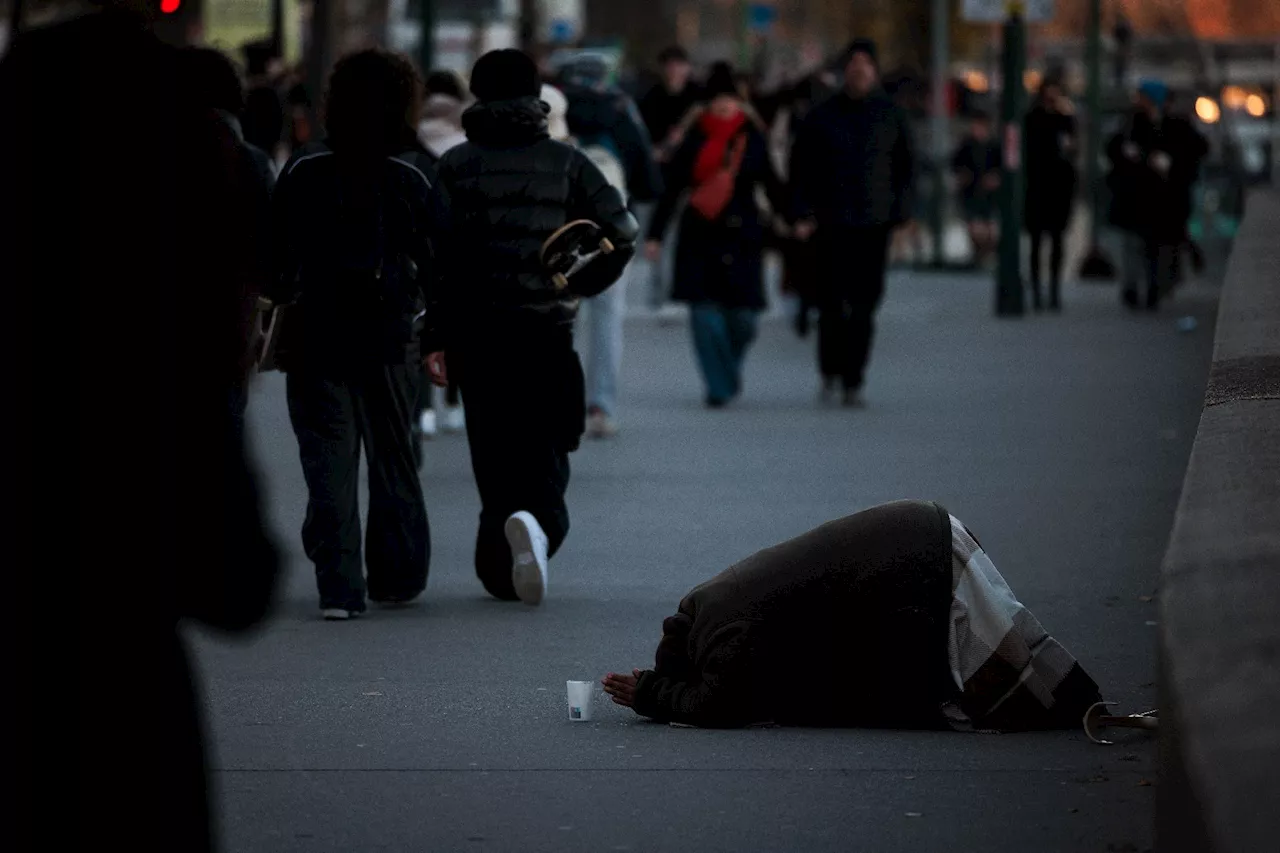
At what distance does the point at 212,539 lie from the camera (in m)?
3.03

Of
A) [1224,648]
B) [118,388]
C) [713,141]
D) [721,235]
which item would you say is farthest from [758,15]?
[118,388]

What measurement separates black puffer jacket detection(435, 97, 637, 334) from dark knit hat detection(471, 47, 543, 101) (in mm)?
41

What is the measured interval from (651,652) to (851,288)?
794 centimetres

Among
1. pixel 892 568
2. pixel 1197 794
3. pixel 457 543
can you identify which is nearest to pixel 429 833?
pixel 892 568

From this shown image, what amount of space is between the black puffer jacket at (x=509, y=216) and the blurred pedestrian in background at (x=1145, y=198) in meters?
14.6

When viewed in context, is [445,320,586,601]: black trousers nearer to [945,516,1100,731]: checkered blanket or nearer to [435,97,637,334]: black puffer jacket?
[435,97,637,334]: black puffer jacket

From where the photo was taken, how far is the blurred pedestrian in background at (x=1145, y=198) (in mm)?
23328

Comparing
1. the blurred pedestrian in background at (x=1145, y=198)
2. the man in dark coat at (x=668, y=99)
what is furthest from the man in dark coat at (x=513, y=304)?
the blurred pedestrian in background at (x=1145, y=198)

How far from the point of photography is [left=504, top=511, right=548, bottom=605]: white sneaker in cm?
903

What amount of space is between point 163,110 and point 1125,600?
6.57 m

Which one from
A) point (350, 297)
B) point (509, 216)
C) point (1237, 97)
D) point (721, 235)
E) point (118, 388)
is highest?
point (118, 388)

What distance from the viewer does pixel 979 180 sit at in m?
30.7

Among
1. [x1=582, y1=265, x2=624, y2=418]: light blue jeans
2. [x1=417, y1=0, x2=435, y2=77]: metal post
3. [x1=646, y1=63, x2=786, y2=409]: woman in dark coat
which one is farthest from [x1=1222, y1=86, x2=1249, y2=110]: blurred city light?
[x1=582, y1=265, x2=624, y2=418]: light blue jeans

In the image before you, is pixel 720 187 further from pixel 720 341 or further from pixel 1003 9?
pixel 1003 9
